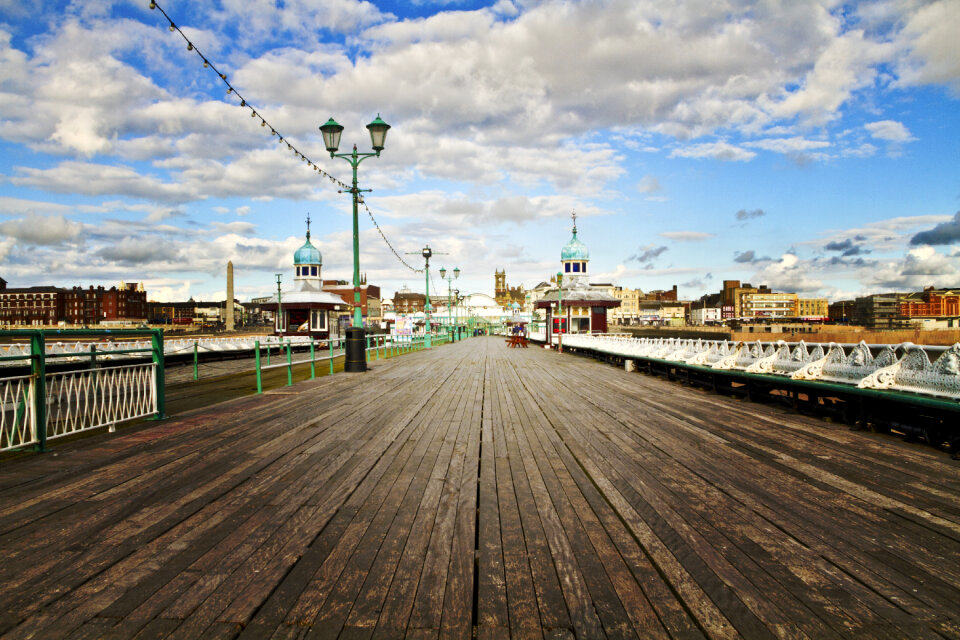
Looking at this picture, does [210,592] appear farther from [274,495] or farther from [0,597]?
[274,495]

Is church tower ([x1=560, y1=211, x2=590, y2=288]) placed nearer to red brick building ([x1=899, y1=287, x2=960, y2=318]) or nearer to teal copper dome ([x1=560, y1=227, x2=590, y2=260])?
teal copper dome ([x1=560, y1=227, x2=590, y2=260])

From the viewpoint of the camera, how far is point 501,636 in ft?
8.00

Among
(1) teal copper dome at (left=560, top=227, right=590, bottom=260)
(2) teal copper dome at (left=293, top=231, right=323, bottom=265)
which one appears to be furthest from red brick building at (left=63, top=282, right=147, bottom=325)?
(1) teal copper dome at (left=560, top=227, right=590, bottom=260)

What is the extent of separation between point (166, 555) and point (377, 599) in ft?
4.55

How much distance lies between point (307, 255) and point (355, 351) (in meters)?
50.4

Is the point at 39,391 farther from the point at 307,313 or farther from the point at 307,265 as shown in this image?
the point at 307,265

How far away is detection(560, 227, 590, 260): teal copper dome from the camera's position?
239ft

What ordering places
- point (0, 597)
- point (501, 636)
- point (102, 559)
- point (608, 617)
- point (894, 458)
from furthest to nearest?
point (894, 458) → point (102, 559) → point (0, 597) → point (608, 617) → point (501, 636)

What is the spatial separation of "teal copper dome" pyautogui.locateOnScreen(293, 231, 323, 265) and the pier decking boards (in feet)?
196

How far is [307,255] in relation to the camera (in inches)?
2532

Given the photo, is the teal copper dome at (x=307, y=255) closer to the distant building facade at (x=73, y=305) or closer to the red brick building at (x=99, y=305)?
the distant building facade at (x=73, y=305)

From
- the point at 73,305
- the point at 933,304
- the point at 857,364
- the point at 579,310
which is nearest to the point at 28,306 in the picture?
the point at 73,305

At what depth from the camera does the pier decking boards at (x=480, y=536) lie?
8.54 ft

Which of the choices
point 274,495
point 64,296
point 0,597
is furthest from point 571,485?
point 64,296
